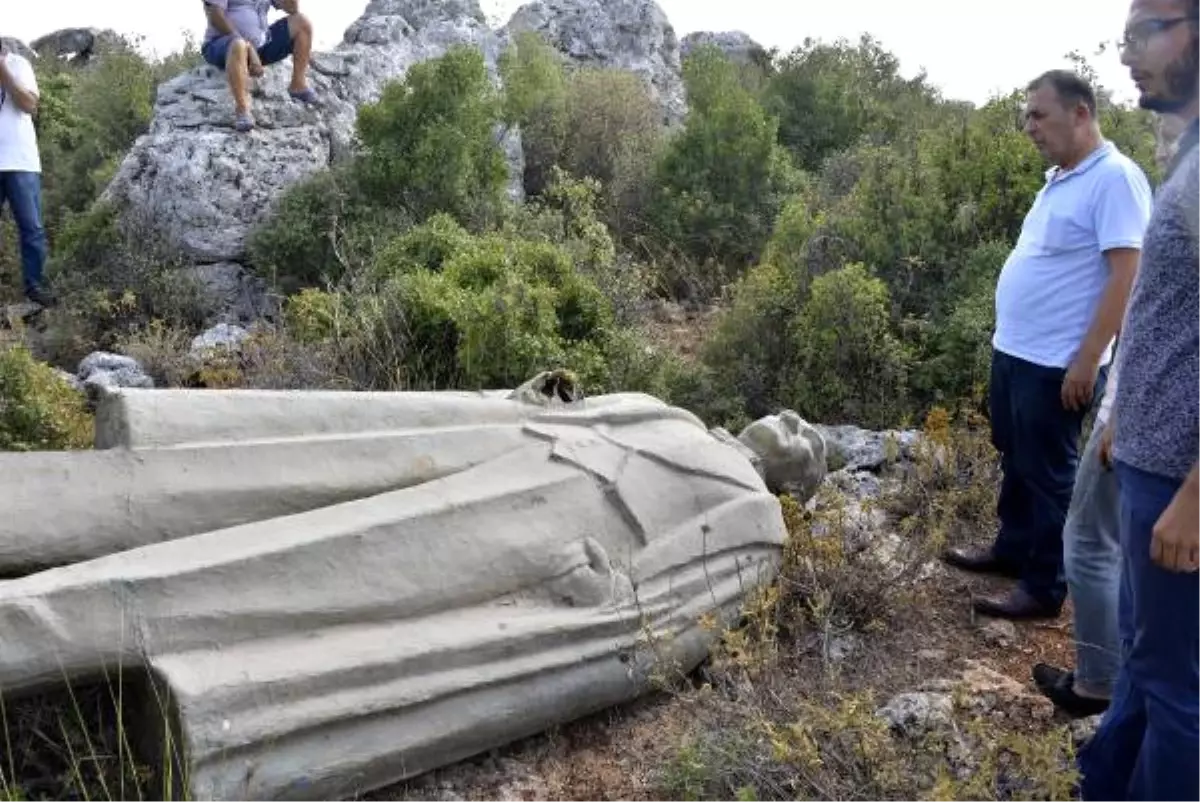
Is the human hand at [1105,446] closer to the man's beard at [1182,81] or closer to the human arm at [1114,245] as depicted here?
the human arm at [1114,245]

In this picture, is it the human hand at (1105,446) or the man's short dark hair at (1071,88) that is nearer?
the human hand at (1105,446)

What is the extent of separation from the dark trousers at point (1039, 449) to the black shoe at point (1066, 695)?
57cm

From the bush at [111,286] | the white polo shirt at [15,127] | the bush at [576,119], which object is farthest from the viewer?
the bush at [576,119]

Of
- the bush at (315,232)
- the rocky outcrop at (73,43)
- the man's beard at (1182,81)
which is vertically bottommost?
the bush at (315,232)

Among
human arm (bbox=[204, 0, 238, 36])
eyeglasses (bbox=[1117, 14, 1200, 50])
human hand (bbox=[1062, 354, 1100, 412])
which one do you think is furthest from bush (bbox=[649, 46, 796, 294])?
eyeglasses (bbox=[1117, 14, 1200, 50])

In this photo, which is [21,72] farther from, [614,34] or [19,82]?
[614,34]

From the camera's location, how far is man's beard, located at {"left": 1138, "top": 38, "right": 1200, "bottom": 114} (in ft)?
7.91

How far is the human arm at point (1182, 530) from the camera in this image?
217cm

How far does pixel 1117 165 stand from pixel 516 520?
1997 millimetres

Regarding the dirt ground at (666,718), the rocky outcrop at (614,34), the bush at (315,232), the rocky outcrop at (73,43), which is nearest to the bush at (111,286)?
the bush at (315,232)

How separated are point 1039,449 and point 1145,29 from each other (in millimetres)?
1699

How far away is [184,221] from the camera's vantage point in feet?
26.6

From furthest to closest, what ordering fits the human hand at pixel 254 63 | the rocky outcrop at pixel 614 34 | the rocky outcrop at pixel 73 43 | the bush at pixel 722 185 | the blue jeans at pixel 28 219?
1. the rocky outcrop at pixel 73 43
2. the rocky outcrop at pixel 614 34
3. the bush at pixel 722 185
4. the human hand at pixel 254 63
5. the blue jeans at pixel 28 219

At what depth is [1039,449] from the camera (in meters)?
3.88
